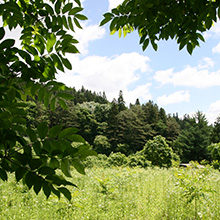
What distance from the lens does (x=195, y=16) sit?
1.85 meters

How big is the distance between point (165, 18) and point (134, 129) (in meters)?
33.8

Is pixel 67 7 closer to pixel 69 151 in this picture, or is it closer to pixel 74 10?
pixel 74 10

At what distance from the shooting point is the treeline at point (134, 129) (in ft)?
99.3

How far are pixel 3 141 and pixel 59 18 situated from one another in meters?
1.00

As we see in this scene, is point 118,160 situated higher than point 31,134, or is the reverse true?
point 31,134

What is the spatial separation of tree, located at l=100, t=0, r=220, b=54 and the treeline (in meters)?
26.7

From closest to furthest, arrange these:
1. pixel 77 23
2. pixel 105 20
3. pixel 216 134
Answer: pixel 77 23, pixel 105 20, pixel 216 134

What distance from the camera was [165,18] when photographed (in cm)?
181

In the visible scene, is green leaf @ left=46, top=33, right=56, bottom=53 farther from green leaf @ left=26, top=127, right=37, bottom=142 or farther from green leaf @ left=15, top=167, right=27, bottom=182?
green leaf @ left=15, top=167, right=27, bottom=182

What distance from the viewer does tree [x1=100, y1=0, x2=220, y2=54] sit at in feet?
5.21

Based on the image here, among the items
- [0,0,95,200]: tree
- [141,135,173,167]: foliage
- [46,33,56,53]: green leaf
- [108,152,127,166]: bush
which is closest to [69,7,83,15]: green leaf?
[0,0,95,200]: tree

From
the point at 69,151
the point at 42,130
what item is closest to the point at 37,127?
the point at 42,130

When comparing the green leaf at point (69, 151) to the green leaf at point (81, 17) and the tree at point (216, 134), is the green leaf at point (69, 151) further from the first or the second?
the tree at point (216, 134)

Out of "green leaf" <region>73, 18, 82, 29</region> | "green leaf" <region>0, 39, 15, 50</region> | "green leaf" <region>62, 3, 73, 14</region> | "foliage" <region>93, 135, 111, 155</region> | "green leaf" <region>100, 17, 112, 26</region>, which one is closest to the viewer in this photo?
"green leaf" <region>0, 39, 15, 50</region>
